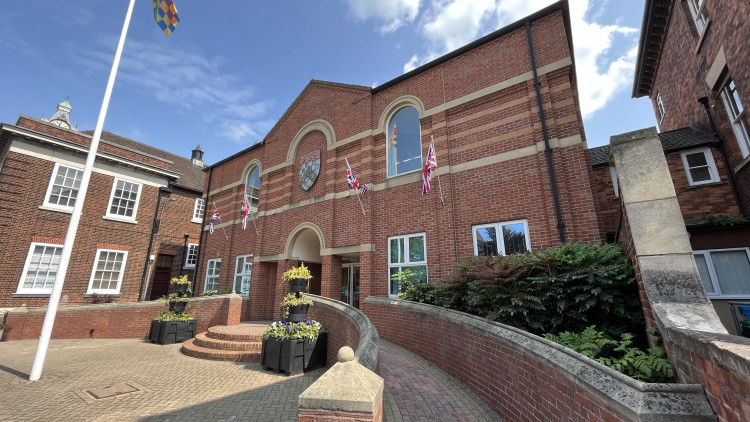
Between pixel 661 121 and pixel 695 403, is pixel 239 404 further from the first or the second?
pixel 661 121

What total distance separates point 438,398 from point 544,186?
20.2 feet

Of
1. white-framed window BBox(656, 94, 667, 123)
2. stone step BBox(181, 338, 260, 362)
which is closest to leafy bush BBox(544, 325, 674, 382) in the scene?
stone step BBox(181, 338, 260, 362)

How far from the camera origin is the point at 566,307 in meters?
4.51

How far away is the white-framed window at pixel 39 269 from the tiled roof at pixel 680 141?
23.5 meters

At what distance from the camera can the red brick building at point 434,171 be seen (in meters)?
8.25

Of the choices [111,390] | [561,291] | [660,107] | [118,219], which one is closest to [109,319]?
[118,219]

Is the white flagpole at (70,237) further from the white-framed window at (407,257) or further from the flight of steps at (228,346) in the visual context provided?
the white-framed window at (407,257)

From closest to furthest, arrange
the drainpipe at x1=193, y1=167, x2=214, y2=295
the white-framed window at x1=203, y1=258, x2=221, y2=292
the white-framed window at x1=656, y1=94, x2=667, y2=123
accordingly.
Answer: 1. the white-framed window at x1=656, y1=94, x2=667, y2=123
2. the white-framed window at x1=203, y1=258, x2=221, y2=292
3. the drainpipe at x1=193, y1=167, x2=214, y2=295

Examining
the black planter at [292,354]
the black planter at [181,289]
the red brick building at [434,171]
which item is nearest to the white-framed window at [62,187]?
the black planter at [181,289]

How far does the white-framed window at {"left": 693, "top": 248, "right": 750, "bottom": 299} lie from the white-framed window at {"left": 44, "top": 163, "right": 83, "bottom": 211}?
2568 cm

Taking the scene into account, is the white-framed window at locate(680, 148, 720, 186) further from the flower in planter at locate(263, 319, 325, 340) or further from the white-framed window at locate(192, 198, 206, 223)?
the white-framed window at locate(192, 198, 206, 223)

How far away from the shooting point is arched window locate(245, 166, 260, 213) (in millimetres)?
16984

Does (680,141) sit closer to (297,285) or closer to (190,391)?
(297,285)

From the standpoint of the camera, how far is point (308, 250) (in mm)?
13867
